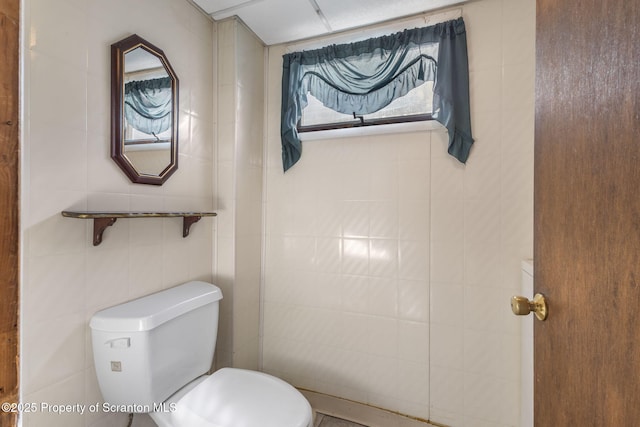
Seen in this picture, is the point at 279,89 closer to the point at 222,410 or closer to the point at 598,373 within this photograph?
the point at 222,410

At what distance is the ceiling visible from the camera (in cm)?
136

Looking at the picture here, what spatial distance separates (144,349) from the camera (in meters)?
0.96

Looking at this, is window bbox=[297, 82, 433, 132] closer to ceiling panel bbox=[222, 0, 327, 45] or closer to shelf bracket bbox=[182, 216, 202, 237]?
ceiling panel bbox=[222, 0, 327, 45]

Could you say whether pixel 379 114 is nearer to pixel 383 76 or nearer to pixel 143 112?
pixel 383 76

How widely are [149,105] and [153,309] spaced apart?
820 mm

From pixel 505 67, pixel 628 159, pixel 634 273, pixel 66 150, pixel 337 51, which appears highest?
pixel 337 51

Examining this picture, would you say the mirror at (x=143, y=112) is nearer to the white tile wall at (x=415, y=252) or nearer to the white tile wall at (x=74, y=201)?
the white tile wall at (x=74, y=201)

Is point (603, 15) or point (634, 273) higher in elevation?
point (603, 15)

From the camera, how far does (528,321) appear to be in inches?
45.7

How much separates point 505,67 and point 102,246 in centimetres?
183

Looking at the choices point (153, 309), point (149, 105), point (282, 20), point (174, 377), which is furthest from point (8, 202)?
point (282, 20)

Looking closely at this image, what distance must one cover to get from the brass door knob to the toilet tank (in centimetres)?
108

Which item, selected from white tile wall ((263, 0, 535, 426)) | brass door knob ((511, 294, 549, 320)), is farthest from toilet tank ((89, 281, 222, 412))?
brass door knob ((511, 294, 549, 320))

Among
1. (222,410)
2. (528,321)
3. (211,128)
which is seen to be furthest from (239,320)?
(528,321)
